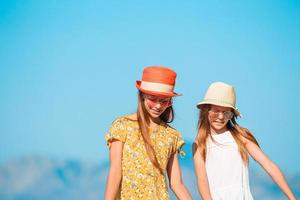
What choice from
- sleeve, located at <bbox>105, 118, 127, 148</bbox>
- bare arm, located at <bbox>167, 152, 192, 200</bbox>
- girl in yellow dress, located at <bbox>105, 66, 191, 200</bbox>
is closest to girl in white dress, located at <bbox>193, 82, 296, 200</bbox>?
bare arm, located at <bbox>167, 152, 192, 200</bbox>

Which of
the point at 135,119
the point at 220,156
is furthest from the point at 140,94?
the point at 220,156

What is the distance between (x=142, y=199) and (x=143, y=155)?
1.47 ft

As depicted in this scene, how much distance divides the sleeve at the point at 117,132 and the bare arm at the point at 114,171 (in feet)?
0.15

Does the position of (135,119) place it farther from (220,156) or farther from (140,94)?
(220,156)

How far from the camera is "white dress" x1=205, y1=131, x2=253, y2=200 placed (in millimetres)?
7430

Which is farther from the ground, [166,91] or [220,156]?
[166,91]

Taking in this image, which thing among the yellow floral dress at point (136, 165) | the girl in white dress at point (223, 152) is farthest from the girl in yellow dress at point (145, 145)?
the girl in white dress at point (223, 152)

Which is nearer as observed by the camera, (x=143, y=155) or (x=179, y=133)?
(x=143, y=155)

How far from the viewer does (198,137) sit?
24.6ft

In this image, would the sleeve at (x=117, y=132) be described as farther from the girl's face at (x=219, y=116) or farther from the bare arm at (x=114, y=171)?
the girl's face at (x=219, y=116)

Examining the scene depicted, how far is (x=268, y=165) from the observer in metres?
7.50

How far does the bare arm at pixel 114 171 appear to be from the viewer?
20.8 ft

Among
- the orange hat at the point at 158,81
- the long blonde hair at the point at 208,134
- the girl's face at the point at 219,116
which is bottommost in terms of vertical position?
the long blonde hair at the point at 208,134

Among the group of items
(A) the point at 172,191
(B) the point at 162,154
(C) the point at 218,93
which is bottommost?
(A) the point at 172,191
